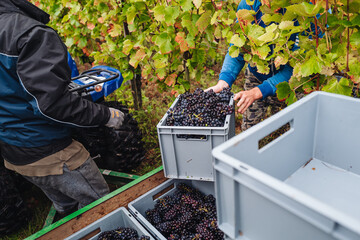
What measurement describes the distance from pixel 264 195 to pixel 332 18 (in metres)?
1.03

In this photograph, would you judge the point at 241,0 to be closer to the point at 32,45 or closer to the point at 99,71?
the point at 99,71

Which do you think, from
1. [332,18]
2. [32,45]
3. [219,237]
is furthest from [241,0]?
[219,237]

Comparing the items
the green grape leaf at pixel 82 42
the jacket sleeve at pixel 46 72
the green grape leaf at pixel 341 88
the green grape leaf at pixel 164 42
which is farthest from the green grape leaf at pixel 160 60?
the green grape leaf at pixel 82 42

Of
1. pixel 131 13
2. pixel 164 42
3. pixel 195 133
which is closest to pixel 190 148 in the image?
pixel 195 133

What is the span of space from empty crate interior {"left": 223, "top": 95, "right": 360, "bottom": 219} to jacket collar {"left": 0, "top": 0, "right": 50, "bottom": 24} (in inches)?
62.8

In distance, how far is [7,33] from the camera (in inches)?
58.9

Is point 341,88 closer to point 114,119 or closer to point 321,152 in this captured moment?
point 321,152

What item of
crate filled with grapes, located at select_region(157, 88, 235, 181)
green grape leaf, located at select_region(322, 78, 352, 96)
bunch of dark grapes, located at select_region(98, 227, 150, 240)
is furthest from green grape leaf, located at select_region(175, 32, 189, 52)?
bunch of dark grapes, located at select_region(98, 227, 150, 240)

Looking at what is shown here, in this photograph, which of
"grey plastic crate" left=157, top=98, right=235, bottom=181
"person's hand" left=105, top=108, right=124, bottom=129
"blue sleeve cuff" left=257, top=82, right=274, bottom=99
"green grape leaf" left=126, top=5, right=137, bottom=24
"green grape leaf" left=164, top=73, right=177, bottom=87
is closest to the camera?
"grey plastic crate" left=157, top=98, right=235, bottom=181

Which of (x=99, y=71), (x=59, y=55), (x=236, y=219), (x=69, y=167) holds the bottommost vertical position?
(x=69, y=167)

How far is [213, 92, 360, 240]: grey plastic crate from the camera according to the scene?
717 mm

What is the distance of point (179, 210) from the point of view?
181 cm

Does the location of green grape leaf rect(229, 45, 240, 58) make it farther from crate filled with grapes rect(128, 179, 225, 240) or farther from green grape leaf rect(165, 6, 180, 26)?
crate filled with grapes rect(128, 179, 225, 240)

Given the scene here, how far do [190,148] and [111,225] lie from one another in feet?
2.29
